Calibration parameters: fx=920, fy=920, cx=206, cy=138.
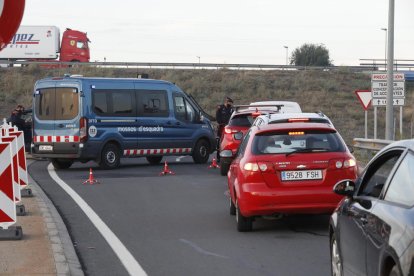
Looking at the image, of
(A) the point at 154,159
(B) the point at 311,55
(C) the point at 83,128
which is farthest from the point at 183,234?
(B) the point at 311,55

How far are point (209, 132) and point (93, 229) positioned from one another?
1509 cm

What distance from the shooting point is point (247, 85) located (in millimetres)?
64812

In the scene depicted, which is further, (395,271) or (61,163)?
(61,163)

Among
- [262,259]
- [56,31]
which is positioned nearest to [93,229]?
[262,259]

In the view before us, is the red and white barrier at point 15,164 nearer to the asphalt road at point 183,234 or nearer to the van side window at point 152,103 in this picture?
the asphalt road at point 183,234

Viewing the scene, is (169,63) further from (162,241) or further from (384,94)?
(162,241)

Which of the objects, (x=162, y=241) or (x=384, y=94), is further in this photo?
(x=384, y=94)

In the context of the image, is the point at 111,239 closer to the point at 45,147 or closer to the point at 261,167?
the point at 261,167

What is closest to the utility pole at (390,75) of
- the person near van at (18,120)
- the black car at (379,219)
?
the person near van at (18,120)

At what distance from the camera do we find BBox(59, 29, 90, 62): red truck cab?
69.4 meters

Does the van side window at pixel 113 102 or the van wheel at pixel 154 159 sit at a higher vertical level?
the van side window at pixel 113 102

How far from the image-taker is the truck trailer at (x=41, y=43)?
68.1 metres

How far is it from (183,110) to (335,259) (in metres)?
19.2

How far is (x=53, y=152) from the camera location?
2453 centimetres
